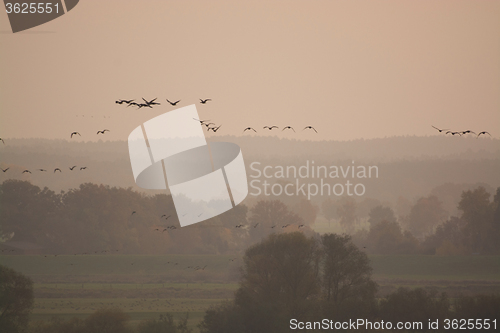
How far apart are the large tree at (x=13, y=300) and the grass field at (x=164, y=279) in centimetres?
1443

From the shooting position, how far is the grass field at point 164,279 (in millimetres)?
60031

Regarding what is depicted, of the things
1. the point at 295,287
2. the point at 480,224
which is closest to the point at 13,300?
the point at 295,287

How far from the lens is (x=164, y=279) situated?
249 feet

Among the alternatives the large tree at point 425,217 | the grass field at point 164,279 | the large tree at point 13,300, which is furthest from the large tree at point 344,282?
the large tree at point 425,217

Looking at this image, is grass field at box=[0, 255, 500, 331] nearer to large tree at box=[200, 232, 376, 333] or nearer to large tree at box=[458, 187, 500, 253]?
large tree at box=[458, 187, 500, 253]

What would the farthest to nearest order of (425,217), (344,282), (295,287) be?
(425,217) → (344,282) → (295,287)

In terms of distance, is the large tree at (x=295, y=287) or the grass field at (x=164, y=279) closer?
the large tree at (x=295, y=287)

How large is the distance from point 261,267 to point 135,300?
2675cm

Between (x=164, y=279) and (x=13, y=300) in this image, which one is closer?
(x=13, y=300)

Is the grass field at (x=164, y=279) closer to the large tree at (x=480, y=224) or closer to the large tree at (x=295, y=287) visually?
the large tree at (x=480, y=224)

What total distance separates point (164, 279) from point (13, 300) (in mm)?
37905

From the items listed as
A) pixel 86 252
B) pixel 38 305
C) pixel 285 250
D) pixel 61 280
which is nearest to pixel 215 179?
pixel 86 252

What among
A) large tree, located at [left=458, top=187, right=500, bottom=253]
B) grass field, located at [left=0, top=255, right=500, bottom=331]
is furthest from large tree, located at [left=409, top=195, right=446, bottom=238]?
grass field, located at [left=0, top=255, right=500, bottom=331]

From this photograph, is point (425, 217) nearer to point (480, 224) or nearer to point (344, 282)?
point (480, 224)
